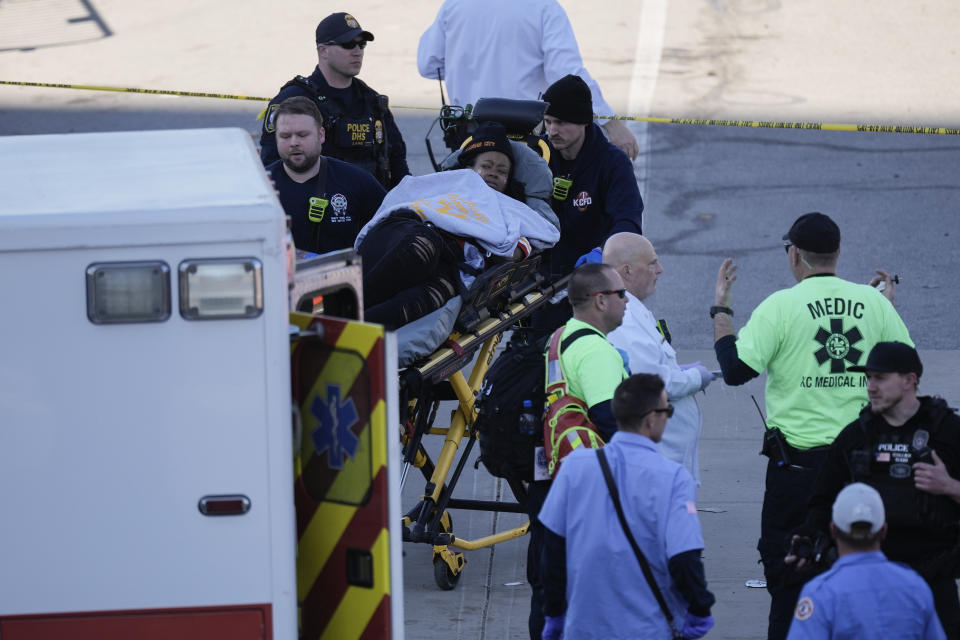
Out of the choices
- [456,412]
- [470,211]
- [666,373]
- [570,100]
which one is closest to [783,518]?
[666,373]

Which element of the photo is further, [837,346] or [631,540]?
[837,346]

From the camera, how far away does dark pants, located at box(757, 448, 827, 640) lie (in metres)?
5.40

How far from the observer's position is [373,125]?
8117 mm

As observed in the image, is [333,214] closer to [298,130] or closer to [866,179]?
[298,130]

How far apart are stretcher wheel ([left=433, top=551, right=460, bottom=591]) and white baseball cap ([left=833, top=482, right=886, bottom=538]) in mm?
2808

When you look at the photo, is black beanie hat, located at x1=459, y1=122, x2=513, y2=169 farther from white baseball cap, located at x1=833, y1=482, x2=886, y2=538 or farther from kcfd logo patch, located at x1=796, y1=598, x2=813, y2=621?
kcfd logo patch, located at x1=796, y1=598, x2=813, y2=621

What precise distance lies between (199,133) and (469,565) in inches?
120

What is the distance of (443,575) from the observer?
6484 mm

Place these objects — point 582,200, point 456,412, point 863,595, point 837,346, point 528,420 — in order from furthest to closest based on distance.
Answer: point 582,200 → point 456,412 → point 528,420 → point 837,346 → point 863,595

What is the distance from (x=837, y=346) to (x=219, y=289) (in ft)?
9.25

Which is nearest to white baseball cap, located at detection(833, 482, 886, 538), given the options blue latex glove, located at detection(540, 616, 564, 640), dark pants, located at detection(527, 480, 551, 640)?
blue latex glove, located at detection(540, 616, 564, 640)

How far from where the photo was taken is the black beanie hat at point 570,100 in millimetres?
7285

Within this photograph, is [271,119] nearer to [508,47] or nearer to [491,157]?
[491,157]

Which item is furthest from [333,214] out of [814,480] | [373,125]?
[814,480]
